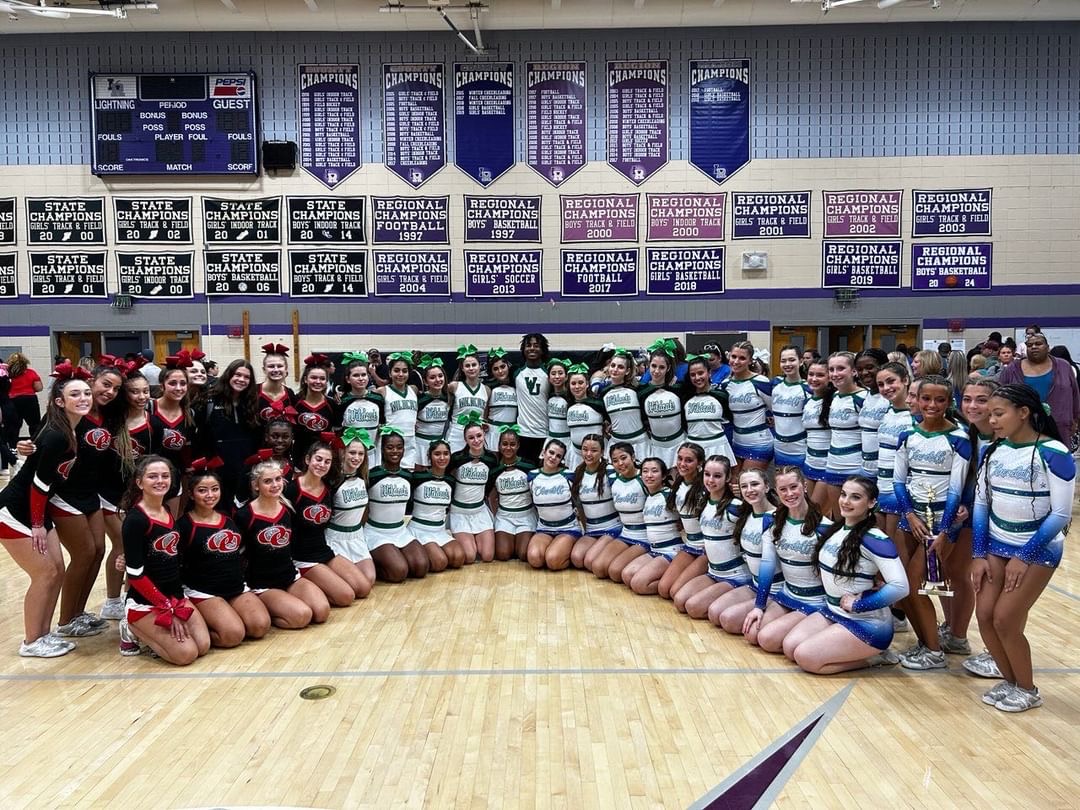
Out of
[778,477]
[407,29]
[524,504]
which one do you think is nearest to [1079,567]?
[778,477]

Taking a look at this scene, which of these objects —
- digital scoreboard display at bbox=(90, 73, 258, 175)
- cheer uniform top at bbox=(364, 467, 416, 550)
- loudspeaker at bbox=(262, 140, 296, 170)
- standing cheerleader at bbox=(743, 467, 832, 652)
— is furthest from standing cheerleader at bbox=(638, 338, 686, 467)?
digital scoreboard display at bbox=(90, 73, 258, 175)

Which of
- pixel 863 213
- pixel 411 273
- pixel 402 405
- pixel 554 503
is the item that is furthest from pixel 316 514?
pixel 863 213

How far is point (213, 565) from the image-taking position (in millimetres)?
4656

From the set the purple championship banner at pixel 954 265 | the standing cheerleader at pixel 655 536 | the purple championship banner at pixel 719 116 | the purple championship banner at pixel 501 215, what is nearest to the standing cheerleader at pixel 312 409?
the standing cheerleader at pixel 655 536

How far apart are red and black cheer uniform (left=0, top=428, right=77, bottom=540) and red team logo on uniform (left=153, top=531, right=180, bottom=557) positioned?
0.70 m

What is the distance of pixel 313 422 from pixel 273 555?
3.88 feet

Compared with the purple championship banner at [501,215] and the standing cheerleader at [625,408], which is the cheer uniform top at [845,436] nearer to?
the standing cheerleader at [625,408]

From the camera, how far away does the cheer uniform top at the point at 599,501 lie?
6207 millimetres

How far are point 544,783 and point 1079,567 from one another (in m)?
5.25

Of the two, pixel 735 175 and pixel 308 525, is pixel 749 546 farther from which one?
pixel 735 175

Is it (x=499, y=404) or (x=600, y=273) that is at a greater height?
(x=600, y=273)

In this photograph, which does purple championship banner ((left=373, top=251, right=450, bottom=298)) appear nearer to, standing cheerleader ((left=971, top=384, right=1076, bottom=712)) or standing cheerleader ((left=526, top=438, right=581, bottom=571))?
standing cheerleader ((left=526, top=438, right=581, bottom=571))

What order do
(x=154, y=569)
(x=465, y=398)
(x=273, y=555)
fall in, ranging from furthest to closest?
(x=465, y=398), (x=273, y=555), (x=154, y=569)

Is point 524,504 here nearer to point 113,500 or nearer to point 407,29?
point 113,500
